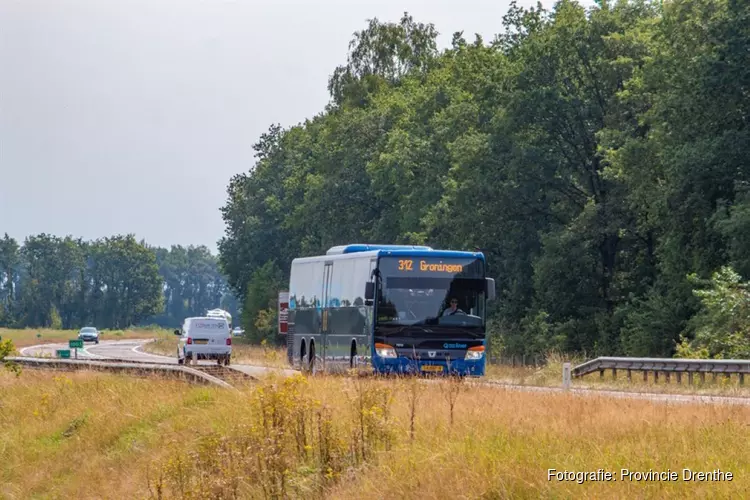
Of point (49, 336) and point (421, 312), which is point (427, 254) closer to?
point (421, 312)

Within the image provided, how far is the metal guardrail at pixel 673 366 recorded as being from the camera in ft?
88.2

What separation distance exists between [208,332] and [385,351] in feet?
69.1

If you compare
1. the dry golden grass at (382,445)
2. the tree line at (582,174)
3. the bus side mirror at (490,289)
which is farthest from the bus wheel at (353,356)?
the tree line at (582,174)

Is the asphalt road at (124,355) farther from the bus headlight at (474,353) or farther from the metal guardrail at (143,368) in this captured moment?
the bus headlight at (474,353)

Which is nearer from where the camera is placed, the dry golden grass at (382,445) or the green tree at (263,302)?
the dry golden grass at (382,445)

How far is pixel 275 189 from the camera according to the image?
100000mm

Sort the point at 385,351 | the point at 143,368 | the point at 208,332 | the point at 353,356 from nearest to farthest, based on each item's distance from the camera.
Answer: the point at 385,351 → the point at 353,356 → the point at 143,368 → the point at 208,332

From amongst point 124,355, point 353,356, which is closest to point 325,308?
point 353,356

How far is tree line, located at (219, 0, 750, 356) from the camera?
132 feet

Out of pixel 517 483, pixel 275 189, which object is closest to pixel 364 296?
pixel 517 483

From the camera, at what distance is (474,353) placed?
26.4m

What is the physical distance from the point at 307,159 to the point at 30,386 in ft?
217

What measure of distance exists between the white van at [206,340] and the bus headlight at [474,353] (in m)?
20.3

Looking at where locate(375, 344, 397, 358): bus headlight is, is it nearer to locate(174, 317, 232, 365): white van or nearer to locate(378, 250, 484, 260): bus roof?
locate(378, 250, 484, 260): bus roof
